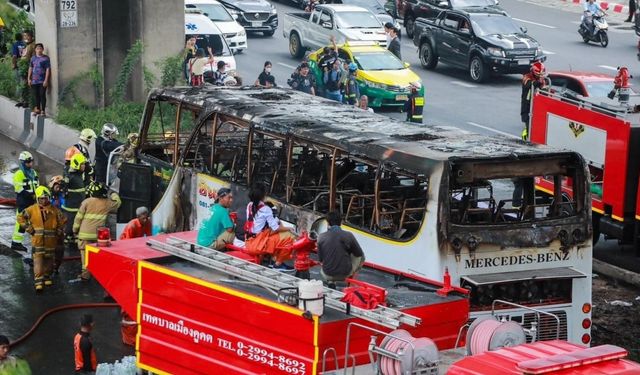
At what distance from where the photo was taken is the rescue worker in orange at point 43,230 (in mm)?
16328

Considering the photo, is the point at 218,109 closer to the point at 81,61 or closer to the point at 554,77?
the point at 81,61

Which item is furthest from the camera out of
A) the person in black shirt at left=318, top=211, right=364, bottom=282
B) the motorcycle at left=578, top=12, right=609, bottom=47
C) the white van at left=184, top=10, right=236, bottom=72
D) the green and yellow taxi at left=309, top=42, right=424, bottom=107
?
the motorcycle at left=578, top=12, right=609, bottom=47

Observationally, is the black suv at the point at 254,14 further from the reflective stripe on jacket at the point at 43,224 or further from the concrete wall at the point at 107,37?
the reflective stripe on jacket at the point at 43,224

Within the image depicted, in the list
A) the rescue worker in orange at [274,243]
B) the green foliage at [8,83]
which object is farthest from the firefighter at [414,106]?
the rescue worker in orange at [274,243]

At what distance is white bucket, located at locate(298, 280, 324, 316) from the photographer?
10.5m

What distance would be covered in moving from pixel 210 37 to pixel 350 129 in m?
17.4

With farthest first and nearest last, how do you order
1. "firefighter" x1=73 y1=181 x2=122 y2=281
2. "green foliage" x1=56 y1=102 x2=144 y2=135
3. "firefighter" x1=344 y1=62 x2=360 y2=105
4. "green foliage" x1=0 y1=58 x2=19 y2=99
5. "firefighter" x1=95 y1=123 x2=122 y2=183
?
"firefighter" x1=344 y1=62 x2=360 y2=105 < "green foliage" x1=0 y1=58 x2=19 y2=99 < "green foliage" x1=56 y1=102 x2=144 y2=135 < "firefighter" x1=95 y1=123 x2=122 y2=183 < "firefighter" x1=73 y1=181 x2=122 y2=281

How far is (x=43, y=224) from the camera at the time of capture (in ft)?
53.6

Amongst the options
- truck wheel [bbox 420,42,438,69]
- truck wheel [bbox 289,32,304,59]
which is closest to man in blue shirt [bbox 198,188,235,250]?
truck wheel [bbox 420,42,438,69]

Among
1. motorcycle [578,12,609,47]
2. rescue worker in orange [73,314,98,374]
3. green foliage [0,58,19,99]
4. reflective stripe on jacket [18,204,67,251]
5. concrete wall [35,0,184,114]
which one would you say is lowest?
rescue worker in orange [73,314,98,374]

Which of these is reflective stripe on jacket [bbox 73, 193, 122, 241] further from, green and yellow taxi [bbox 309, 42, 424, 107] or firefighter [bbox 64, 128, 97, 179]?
green and yellow taxi [bbox 309, 42, 424, 107]

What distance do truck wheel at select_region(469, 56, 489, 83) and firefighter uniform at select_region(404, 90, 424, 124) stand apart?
18.6 feet

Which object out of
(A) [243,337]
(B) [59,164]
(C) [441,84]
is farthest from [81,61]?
(A) [243,337]

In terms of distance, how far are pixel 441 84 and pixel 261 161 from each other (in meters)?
18.7
